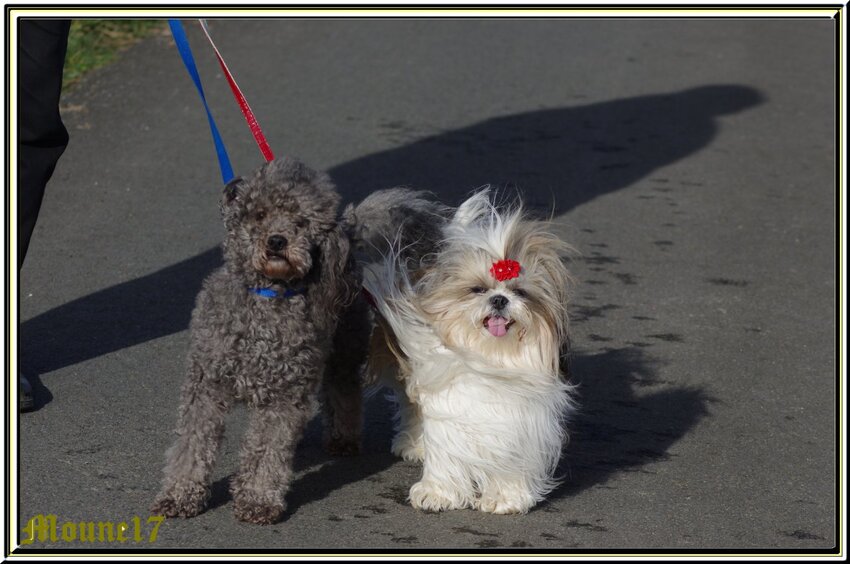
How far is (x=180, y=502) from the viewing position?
391 centimetres

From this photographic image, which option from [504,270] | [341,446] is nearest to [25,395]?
[341,446]

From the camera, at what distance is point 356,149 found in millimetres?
8469

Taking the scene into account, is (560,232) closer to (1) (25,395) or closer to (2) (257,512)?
(1) (25,395)

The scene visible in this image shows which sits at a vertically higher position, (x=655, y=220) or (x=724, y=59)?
(x=724, y=59)

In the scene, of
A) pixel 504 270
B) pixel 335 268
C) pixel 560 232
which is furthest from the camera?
pixel 560 232

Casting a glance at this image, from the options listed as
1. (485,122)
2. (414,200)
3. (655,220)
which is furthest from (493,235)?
(485,122)

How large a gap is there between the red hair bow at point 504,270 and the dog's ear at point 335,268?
0.56 m

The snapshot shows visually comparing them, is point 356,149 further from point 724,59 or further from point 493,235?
point 724,59

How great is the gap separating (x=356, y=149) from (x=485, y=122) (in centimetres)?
146

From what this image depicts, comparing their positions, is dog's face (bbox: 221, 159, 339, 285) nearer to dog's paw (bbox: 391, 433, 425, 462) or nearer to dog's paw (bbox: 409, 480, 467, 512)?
dog's paw (bbox: 409, 480, 467, 512)

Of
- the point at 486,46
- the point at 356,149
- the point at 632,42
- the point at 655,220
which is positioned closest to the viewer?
the point at 655,220

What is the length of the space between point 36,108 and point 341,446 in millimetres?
1878

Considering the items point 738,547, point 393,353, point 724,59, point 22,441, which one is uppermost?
point 724,59

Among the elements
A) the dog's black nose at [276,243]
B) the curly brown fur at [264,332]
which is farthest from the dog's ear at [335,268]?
the dog's black nose at [276,243]
